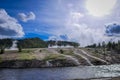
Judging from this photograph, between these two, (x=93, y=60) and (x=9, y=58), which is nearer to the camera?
(x=9, y=58)

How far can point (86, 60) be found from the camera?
6949 inches

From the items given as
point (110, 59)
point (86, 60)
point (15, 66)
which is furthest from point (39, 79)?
point (110, 59)

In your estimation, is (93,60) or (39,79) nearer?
(39,79)

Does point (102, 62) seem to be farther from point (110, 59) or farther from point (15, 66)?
point (15, 66)

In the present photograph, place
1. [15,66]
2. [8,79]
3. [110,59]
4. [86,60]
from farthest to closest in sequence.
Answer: [110,59] → [86,60] → [15,66] → [8,79]

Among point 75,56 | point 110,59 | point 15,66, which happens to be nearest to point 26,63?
point 15,66

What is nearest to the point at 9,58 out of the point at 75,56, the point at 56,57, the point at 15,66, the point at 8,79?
the point at 15,66

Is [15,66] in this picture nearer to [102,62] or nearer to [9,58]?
[9,58]

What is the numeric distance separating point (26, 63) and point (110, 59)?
73.3 meters

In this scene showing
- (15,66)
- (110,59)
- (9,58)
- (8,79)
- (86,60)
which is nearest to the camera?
(8,79)

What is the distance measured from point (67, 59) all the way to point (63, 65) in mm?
10058

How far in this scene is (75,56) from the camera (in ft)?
601

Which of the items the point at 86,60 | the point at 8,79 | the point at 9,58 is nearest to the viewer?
the point at 8,79

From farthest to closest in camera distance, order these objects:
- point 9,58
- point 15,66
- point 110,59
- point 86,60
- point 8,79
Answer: point 110,59
point 86,60
point 9,58
point 15,66
point 8,79
